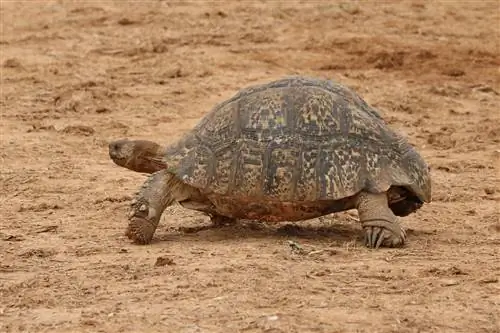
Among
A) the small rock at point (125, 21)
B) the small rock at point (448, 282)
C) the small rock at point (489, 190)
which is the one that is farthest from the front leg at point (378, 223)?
the small rock at point (125, 21)

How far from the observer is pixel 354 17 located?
16594 mm

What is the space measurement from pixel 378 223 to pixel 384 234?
8cm

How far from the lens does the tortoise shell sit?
7.73 metres

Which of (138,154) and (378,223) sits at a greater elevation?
(138,154)

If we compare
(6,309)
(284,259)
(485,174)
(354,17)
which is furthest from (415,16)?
(6,309)

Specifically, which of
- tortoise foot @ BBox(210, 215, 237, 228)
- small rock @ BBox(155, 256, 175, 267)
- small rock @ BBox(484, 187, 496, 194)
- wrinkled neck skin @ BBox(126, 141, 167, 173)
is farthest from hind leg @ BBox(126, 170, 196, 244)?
small rock @ BBox(484, 187, 496, 194)

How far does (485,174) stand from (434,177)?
0.44 metres

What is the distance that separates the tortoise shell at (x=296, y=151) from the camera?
7.73 metres

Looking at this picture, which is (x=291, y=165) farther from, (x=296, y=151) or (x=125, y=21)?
(x=125, y=21)

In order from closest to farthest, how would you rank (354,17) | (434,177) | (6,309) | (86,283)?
1. (6,309)
2. (86,283)
3. (434,177)
4. (354,17)

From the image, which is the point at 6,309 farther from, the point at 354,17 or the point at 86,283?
the point at 354,17

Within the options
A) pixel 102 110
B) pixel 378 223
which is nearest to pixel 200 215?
pixel 378 223

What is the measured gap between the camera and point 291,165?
7.73m

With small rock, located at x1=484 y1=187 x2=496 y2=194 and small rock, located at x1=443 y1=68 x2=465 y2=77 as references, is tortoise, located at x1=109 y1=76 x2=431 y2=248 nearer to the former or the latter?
small rock, located at x1=484 y1=187 x2=496 y2=194
